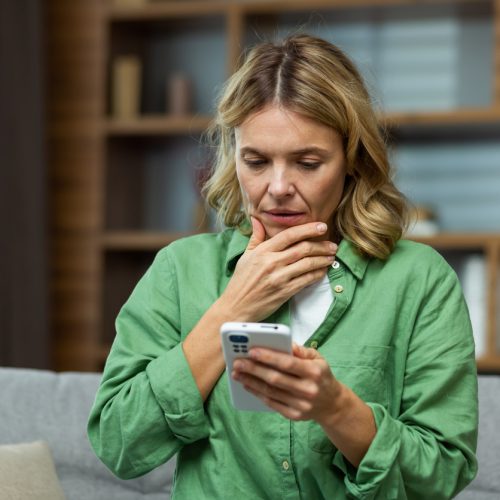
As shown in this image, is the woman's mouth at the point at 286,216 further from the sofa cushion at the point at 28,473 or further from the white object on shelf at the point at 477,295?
the white object on shelf at the point at 477,295

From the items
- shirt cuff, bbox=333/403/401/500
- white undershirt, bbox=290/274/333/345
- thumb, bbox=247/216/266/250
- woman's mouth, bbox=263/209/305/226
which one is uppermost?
woman's mouth, bbox=263/209/305/226

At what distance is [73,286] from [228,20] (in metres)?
1.26

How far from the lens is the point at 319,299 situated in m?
1.52

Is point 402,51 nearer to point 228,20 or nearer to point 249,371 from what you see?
point 228,20

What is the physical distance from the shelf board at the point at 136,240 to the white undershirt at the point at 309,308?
237 centimetres

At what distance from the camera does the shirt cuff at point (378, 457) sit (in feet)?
4.34

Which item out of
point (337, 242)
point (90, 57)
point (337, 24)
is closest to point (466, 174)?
point (337, 24)

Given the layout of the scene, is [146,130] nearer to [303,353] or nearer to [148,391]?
[148,391]

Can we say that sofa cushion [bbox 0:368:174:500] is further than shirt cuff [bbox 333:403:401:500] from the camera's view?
Yes

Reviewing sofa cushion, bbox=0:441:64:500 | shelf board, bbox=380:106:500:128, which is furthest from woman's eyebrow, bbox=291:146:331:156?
shelf board, bbox=380:106:500:128

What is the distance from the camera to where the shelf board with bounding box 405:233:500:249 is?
3.63 meters

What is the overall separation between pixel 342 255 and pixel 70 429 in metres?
0.75

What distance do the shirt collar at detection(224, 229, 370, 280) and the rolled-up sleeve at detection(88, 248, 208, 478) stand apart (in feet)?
0.31

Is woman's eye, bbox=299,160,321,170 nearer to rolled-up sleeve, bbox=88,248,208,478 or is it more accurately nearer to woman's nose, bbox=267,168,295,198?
woman's nose, bbox=267,168,295,198
